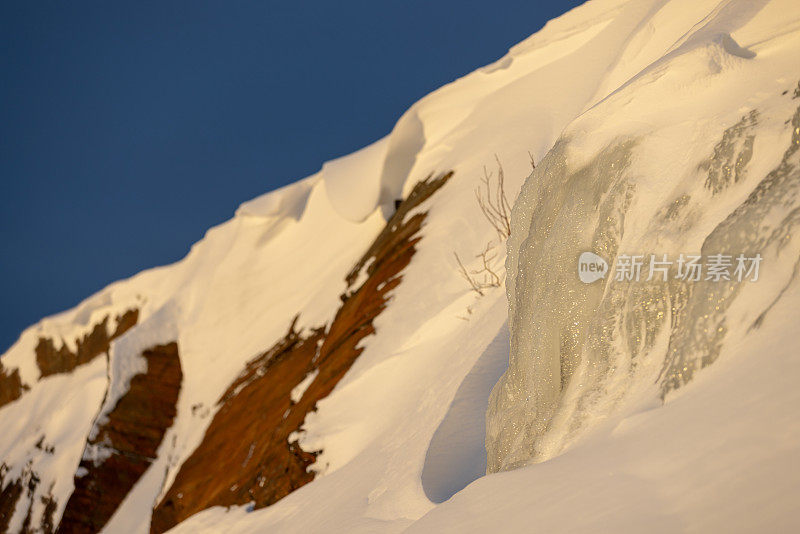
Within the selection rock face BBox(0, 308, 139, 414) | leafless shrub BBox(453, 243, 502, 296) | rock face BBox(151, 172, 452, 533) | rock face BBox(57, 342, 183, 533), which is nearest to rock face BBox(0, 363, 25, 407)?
rock face BBox(0, 308, 139, 414)

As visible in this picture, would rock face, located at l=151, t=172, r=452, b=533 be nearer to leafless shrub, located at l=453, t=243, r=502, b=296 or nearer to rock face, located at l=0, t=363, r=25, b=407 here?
leafless shrub, located at l=453, t=243, r=502, b=296

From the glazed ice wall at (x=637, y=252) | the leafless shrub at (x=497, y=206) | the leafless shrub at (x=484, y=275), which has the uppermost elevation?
the leafless shrub at (x=497, y=206)

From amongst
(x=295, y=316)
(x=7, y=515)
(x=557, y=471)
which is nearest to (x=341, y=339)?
(x=295, y=316)

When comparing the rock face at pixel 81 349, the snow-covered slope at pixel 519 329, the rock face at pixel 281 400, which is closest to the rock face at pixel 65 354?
the rock face at pixel 81 349

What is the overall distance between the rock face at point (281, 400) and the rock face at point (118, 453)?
5.37 feet

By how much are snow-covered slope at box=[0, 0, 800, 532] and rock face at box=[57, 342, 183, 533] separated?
0.03 m

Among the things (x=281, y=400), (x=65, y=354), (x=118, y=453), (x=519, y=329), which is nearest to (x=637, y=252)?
(x=519, y=329)

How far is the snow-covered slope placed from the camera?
1789 mm

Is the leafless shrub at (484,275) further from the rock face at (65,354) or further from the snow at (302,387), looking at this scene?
the rock face at (65,354)

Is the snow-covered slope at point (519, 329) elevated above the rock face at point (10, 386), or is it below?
below

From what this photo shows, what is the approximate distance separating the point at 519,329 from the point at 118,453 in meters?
9.18

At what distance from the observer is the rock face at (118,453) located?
10.5 m

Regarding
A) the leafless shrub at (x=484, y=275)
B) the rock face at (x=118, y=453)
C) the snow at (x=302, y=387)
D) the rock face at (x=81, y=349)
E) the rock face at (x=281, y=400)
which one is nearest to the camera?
the leafless shrub at (x=484, y=275)

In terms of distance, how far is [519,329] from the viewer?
3.18 m
